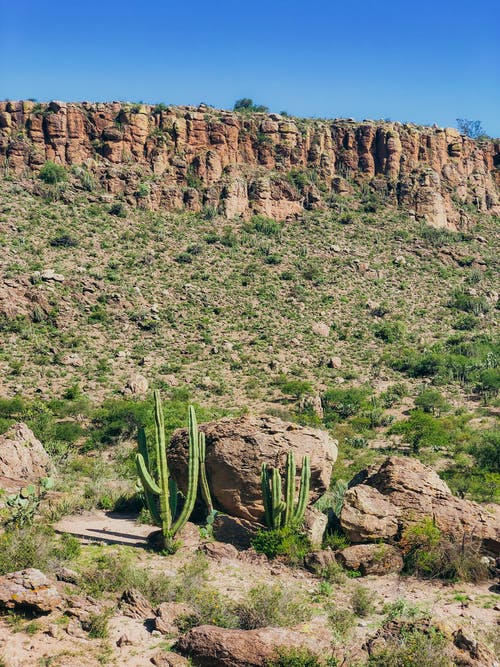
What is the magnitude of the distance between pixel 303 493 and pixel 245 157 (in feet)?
165

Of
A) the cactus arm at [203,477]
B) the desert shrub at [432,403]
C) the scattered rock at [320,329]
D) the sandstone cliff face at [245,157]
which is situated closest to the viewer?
the cactus arm at [203,477]

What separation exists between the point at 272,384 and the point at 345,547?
71.9 feet

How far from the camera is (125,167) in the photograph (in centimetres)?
5388

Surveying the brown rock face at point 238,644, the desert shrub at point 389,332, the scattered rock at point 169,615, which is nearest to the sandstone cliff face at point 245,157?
the desert shrub at point 389,332

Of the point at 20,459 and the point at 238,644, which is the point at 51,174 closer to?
the point at 20,459

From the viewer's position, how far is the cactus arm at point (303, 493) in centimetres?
1493

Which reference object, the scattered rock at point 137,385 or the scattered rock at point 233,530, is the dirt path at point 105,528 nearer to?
the scattered rock at point 233,530

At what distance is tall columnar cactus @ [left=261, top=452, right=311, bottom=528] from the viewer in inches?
575

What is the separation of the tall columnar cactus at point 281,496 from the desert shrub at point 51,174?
1704 inches

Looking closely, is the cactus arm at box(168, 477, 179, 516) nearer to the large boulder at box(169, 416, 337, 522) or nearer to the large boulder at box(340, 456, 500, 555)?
A: the large boulder at box(169, 416, 337, 522)

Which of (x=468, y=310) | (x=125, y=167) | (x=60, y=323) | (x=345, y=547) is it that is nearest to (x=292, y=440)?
(x=345, y=547)

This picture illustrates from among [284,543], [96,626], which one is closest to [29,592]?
[96,626]

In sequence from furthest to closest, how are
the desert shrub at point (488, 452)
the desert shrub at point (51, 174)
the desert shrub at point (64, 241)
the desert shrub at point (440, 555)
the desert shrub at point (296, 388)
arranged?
1. the desert shrub at point (51, 174)
2. the desert shrub at point (64, 241)
3. the desert shrub at point (296, 388)
4. the desert shrub at point (488, 452)
5. the desert shrub at point (440, 555)

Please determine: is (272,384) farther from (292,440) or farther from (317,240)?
(317,240)
